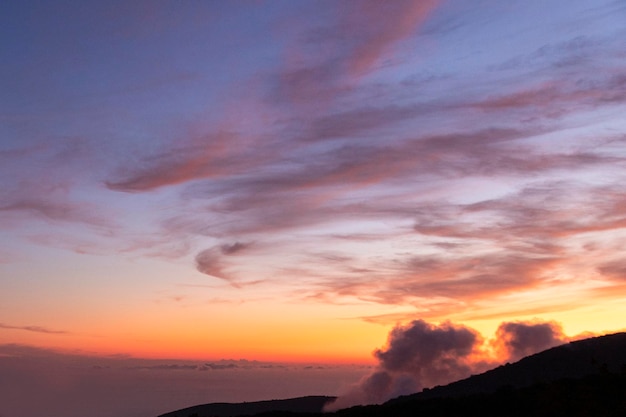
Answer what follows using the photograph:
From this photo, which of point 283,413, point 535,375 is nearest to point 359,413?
point 283,413

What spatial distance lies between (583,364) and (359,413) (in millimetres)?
83368

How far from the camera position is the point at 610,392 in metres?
61.0

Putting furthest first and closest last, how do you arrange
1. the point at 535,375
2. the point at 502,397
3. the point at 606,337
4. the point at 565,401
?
the point at 606,337
the point at 535,375
the point at 502,397
the point at 565,401

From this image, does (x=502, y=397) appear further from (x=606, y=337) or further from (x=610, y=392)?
(x=606, y=337)

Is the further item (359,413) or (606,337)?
(606,337)

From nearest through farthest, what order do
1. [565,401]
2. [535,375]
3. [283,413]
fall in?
[565,401]
[283,413]
[535,375]

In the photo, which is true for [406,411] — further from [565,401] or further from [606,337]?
[606,337]

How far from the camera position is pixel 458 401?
7100 centimetres

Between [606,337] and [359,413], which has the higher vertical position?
[606,337]

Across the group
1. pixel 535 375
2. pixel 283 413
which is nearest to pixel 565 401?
pixel 283 413

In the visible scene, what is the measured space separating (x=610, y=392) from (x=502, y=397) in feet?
39.5

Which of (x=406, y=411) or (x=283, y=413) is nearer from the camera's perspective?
(x=406, y=411)

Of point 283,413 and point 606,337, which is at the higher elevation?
point 606,337

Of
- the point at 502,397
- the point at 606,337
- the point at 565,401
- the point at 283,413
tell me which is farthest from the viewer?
the point at 606,337
